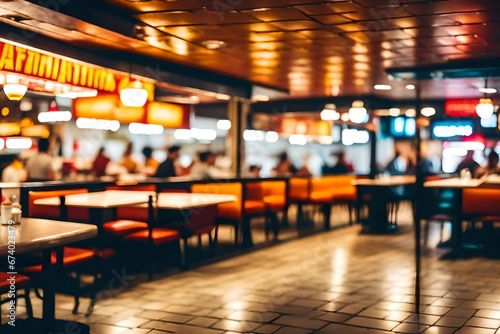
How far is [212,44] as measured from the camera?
7887 mm

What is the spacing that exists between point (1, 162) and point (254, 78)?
19.1 feet

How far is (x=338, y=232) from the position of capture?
12383 millimetres

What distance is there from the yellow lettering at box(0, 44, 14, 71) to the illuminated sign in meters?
11.4

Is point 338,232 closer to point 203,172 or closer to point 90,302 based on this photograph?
point 203,172

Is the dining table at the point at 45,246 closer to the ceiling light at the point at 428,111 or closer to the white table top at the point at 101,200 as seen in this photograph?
the white table top at the point at 101,200

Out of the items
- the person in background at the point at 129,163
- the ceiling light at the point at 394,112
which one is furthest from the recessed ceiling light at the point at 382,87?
the person in background at the point at 129,163

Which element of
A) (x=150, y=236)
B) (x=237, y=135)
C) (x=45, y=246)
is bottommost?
(x=150, y=236)

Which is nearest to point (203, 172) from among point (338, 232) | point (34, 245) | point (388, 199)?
point (338, 232)

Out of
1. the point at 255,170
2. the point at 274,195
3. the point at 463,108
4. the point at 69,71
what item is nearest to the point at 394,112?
the point at 463,108

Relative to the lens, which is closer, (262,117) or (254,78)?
(254,78)

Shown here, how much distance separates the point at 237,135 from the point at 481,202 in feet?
16.6

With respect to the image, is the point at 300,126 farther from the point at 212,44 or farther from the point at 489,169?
the point at 212,44

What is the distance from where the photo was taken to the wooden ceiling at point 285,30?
584cm

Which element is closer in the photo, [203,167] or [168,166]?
[168,166]
